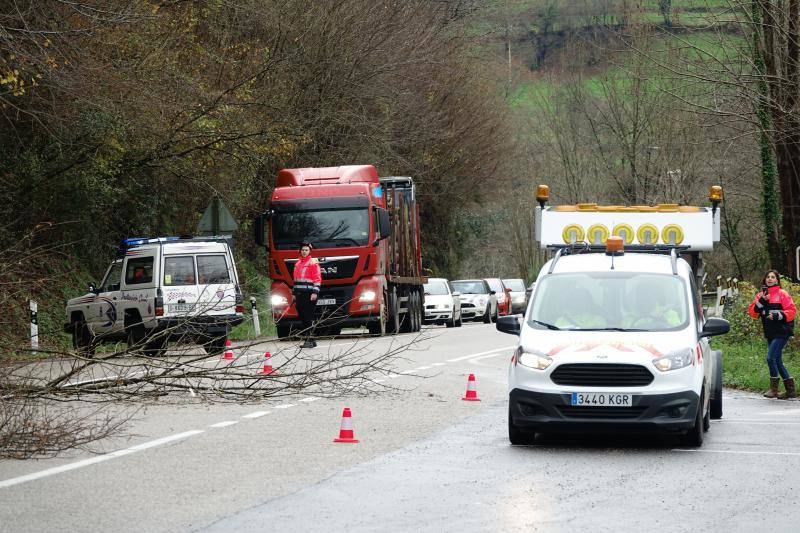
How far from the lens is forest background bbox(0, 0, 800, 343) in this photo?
25.2 metres

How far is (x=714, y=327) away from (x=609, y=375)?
1472mm

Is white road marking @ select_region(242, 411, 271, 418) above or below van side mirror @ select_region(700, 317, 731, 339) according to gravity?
below

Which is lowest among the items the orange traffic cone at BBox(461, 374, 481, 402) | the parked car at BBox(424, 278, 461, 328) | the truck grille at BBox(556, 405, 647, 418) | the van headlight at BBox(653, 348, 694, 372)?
the parked car at BBox(424, 278, 461, 328)

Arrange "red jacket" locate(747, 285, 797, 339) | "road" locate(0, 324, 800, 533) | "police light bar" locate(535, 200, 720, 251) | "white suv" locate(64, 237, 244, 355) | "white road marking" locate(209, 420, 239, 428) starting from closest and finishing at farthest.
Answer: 1. "road" locate(0, 324, 800, 533)
2. "white road marking" locate(209, 420, 239, 428)
3. "red jacket" locate(747, 285, 797, 339)
4. "police light bar" locate(535, 200, 720, 251)
5. "white suv" locate(64, 237, 244, 355)

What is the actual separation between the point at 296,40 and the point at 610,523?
104 ft

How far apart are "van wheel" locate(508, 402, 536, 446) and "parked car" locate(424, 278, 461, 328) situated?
31.9m

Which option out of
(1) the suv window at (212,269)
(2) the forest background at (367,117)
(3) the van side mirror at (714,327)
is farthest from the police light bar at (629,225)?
(1) the suv window at (212,269)

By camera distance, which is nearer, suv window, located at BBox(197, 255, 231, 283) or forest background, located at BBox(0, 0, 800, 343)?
forest background, located at BBox(0, 0, 800, 343)

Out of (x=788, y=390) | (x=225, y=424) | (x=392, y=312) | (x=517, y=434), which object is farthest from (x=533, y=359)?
(x=392, y=312)

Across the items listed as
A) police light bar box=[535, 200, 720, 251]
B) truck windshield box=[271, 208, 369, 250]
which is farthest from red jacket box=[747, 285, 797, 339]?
truck windshield box=[271, 208, 369, 250]

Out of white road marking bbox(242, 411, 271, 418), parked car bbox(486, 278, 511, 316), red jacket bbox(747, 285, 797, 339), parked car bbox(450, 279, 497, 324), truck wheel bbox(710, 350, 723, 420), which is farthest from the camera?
parked car bbox(486, 278, 511, 316)

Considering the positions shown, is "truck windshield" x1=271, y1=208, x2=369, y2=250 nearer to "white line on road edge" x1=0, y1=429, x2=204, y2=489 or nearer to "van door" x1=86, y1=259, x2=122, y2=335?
"van door" x1=86, y1=259, x2=122, y2=335

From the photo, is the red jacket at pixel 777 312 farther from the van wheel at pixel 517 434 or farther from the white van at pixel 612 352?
the van wheel at pixel 517 434

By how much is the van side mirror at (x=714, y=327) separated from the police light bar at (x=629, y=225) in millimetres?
5473
